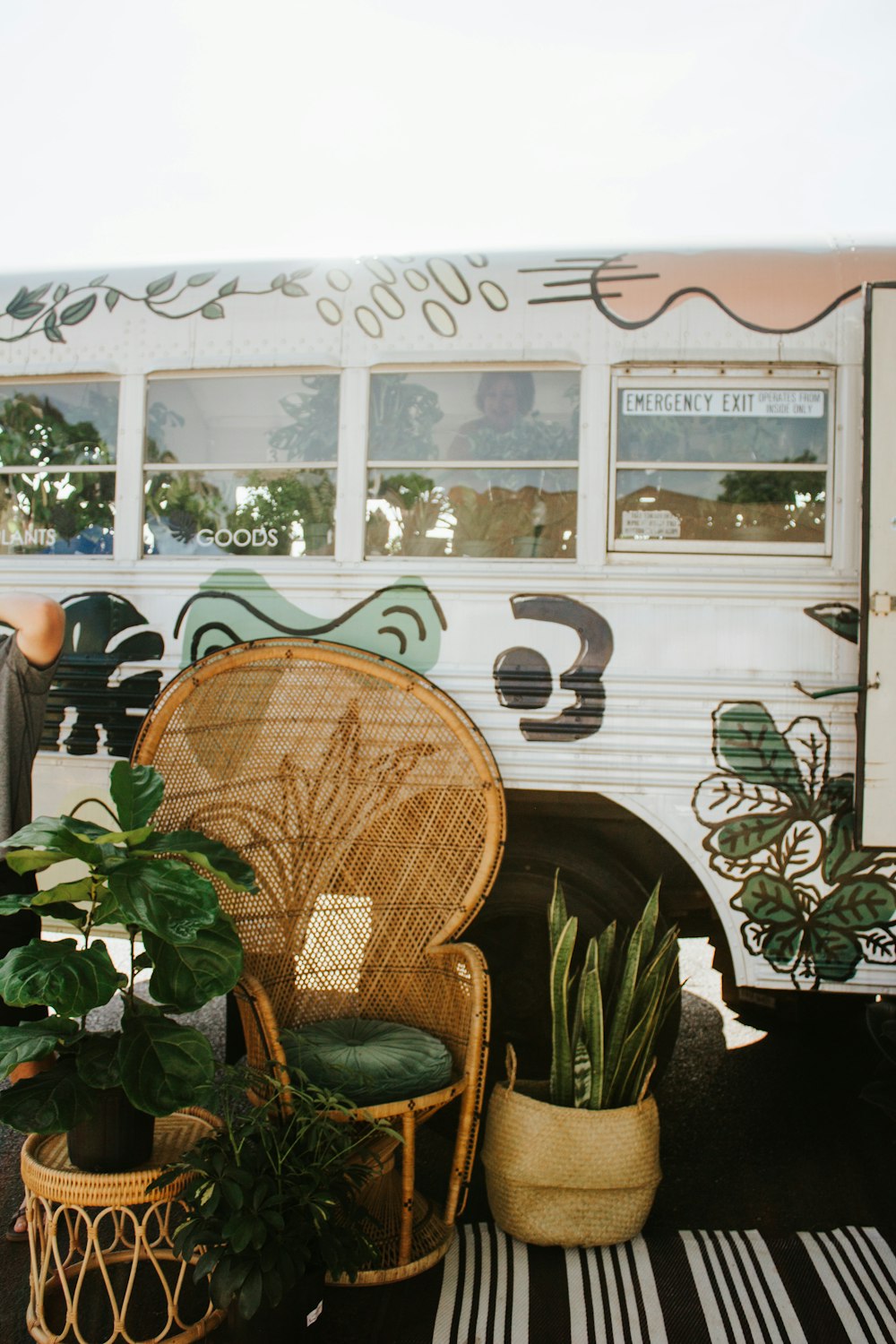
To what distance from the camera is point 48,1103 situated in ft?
7.89

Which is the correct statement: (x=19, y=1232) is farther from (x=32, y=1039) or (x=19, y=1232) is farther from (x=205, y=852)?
(x=205, y=852)

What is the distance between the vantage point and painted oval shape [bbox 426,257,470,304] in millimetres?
3428

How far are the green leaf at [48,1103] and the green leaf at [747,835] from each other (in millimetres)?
1911

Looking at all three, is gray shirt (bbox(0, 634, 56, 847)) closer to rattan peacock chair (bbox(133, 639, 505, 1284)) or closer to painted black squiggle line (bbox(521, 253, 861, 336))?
rattan peacock chair (bbox(133, 639, 505, 1284))

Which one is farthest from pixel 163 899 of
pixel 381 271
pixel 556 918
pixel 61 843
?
pixel 381 271

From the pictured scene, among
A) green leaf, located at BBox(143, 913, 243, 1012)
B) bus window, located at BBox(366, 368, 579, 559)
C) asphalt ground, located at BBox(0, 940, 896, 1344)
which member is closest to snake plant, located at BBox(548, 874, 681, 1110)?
asphalt ground, located at BBox(0, 940, 896, 1344)

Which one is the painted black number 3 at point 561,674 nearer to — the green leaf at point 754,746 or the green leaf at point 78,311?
the green leaf at point 754,746

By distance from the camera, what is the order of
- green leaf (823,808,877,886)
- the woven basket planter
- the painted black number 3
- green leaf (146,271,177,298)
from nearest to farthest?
the woven basket planter
green leaf (823,808,877,886)
the painted black number 3
green leaf (146,271,177,298)

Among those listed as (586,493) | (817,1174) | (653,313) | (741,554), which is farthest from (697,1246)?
(653,313)

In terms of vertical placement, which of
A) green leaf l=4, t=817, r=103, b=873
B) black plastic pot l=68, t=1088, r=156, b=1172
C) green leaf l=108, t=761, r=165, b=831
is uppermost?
green leaf l=108, t=761, r=165, b=831

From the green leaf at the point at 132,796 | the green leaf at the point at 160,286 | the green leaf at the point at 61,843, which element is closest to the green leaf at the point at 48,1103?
the green leaf at the point at 61,843

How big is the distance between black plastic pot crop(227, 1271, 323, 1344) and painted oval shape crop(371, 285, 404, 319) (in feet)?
8.97

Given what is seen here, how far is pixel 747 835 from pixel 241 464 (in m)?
2.02

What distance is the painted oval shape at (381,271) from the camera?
3455 millimetres
